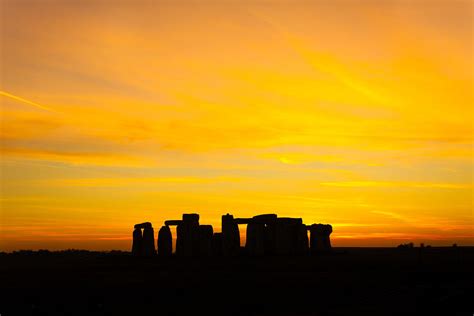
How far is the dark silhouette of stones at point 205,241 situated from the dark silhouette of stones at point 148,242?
421cm

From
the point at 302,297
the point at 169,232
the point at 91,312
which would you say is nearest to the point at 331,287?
the point at 302,297

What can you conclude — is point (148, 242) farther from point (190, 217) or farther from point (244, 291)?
point (244, 291)

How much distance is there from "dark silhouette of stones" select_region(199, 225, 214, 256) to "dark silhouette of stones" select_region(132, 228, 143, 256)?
5050 mm

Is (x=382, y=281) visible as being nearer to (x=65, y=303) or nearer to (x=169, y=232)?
(x=65, y=303)

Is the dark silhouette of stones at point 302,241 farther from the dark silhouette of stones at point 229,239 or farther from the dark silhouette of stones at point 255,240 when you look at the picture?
the dark silhouette of stones at point 229,239

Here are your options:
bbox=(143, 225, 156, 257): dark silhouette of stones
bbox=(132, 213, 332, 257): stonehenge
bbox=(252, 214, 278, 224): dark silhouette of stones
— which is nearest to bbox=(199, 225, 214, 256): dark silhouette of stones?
bbox=(132, 213, 332, 257): stonehenge

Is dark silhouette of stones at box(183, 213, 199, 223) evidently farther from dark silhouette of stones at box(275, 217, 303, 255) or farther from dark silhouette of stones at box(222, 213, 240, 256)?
dark silhouette of stones at box(275, 217, 303, 255)

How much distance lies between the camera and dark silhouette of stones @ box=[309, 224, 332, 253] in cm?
4994

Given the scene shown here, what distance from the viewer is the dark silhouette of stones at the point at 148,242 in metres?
46.1

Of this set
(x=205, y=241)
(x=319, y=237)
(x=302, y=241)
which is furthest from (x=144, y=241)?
(x=319, y=237)

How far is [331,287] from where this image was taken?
2414cm

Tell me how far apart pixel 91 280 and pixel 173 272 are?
463cm

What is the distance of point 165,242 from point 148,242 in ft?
4.14

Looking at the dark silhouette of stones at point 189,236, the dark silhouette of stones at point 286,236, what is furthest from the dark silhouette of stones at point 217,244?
the dark silhouette of stones at point 286,236
